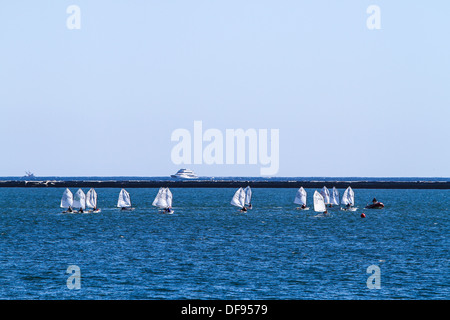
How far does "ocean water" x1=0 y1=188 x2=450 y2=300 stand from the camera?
4134 centimetres

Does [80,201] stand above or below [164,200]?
below

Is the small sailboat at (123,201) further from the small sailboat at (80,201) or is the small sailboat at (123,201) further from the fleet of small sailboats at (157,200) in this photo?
the small sailboat at (80,201)

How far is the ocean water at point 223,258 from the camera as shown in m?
41.3

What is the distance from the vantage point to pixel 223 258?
55.8 m

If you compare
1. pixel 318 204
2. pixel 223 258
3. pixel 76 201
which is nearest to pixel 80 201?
pixel 76 201

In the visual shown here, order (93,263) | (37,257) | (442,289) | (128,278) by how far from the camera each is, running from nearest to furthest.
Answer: (442,289) < (128,278) < (93,263) < (37,257)

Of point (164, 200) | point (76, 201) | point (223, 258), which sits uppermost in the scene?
point (164, 200)

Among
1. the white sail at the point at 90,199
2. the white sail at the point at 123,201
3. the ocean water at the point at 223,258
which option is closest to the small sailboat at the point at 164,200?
the white sail at the point at 123,201

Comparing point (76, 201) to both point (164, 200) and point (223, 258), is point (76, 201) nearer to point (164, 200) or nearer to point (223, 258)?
point (164, 200)

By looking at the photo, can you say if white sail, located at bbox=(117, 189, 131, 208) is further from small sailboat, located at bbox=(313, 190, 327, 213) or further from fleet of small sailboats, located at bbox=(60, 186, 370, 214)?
small sailboat, located at bbox=(313, 190, 327, 213)

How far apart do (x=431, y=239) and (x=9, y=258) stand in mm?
43365
